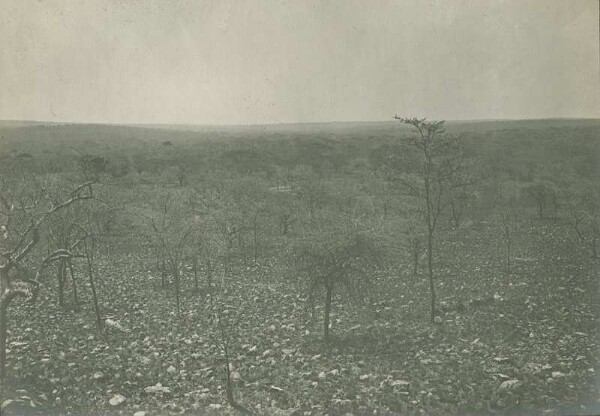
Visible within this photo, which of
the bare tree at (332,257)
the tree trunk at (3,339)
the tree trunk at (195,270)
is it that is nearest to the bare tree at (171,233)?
the tree trunk at (195,270)

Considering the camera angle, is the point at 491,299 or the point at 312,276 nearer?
the point at 312,276

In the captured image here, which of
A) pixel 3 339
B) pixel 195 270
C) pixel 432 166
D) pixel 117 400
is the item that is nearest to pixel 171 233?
pixel 195 270

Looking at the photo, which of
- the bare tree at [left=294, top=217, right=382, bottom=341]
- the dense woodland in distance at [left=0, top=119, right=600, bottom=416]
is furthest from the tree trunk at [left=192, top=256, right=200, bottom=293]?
the bare tree at [left=294, top=217, right=382, bottom=341]

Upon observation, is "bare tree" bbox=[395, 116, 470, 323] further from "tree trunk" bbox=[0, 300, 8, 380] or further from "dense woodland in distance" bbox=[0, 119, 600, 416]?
"tree trunk" bbox=[0, 300, 8, 380]

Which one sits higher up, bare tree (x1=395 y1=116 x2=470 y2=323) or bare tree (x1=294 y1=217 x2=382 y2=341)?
bare tree (x1=395 y1=116 x2=470 y2=323)

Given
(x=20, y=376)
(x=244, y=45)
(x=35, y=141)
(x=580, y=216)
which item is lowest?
(x=20, y=376)

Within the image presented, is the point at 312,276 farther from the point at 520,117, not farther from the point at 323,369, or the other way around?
the point at 520,117

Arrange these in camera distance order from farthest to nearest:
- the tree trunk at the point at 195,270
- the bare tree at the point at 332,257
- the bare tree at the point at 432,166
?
the tree trunk at the point at 195,270 < the bare tree at the point at 432,166 < the bare tree at the point at 332,257

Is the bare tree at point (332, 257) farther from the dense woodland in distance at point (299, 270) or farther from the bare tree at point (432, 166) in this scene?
the bare tree at point (432, 166)

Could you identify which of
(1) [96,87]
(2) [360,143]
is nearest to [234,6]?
(1) [96,87]
